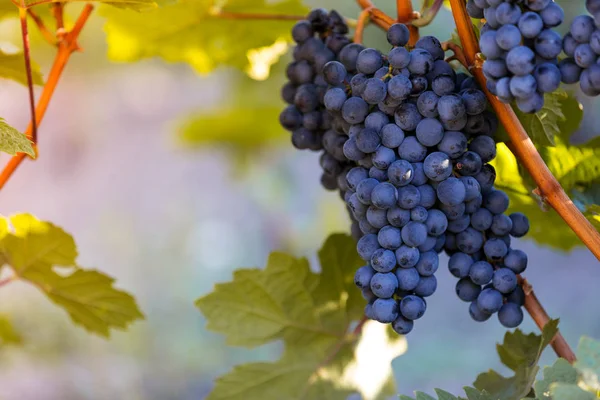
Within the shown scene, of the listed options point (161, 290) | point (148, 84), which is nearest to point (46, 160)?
point (148, 84)

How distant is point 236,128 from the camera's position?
2.02 meters

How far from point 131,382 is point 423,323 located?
1.26 meters

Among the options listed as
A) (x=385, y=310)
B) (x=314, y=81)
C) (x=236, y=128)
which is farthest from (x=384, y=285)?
(x=236, y=128)

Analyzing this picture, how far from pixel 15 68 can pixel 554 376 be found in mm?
634

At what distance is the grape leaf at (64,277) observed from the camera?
2.43ft

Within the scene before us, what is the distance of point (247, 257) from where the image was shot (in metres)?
2.81

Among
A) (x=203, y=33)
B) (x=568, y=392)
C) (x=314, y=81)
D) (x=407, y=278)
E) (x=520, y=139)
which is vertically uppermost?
(x=203, y=33)

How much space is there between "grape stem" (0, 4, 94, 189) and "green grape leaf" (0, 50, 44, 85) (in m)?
0.03

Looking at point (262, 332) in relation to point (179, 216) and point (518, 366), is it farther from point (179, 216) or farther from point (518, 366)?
point (179, 216)

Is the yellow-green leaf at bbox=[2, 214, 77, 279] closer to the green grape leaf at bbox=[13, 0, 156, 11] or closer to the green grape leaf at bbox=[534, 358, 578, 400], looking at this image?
the green grape leaf at bbox=[13, 0, 156, 11]

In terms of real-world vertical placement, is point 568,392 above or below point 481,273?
below

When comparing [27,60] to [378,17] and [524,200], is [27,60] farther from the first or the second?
[524,200]

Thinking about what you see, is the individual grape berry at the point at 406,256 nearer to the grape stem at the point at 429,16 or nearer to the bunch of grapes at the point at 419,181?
the bunch of grapes at the point at 419,181

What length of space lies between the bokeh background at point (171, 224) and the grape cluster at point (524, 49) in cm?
133
